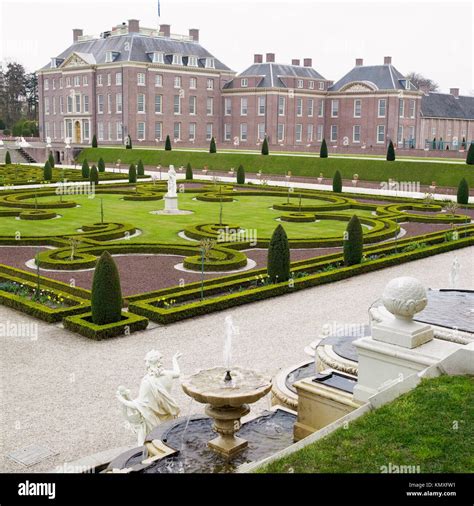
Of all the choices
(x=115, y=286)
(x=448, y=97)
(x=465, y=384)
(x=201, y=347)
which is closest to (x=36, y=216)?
(x=115, y=286)

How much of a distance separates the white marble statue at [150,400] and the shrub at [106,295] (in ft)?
17.1

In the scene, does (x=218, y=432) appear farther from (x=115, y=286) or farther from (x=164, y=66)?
→ (x=164, y=66)

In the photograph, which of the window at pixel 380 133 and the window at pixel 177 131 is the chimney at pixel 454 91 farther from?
the window at pixel 177 131

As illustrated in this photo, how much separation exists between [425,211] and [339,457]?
27.3m

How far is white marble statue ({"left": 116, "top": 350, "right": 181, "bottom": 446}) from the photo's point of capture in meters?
8.39

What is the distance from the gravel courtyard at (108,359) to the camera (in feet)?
29.8

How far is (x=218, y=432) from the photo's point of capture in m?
7.83

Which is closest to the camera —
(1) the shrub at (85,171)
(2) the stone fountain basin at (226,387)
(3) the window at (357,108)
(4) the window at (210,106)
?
(2) the stone fountain basin at (226,387)

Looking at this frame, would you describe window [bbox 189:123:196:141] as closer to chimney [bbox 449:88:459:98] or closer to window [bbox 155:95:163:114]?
window [bbox 155:95:163:114]

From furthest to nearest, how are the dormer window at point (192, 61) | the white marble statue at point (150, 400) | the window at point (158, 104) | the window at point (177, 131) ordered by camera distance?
1. the dormer window at point (192, 61)
2. the window at point (177, 131)
3. the window at point (158, 104)
4. the white marble statue at point (150, 400)

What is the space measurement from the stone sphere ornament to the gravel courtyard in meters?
3.32

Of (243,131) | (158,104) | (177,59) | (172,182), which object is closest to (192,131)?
(158,104)

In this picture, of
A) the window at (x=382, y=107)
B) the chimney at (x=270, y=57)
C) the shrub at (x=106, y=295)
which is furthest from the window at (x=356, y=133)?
the shrub at (x=106, y=295)

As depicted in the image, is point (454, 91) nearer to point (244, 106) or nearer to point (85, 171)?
point (244, 106)
